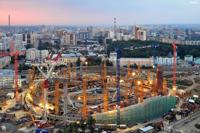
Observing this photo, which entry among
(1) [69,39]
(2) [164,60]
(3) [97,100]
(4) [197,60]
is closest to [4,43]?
(1) [69,39]

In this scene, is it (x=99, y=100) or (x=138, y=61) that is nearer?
(x=99, y=100)

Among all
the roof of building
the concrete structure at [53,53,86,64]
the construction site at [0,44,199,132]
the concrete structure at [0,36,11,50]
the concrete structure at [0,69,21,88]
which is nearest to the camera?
the roof of building

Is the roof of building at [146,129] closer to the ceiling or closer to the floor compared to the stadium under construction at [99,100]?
closer to the floor

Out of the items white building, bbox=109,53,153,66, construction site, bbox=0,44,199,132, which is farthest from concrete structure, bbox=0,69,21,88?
white building, bbox=109,53,153,66

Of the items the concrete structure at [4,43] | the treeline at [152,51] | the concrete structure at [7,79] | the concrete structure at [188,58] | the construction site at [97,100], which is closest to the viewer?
the construction site at [97,100]

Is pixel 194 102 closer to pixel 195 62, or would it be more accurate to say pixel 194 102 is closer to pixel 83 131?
pixel 83 131

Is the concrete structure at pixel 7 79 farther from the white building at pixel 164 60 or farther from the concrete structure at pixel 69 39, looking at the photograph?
the concrete structure at pixel 69 39

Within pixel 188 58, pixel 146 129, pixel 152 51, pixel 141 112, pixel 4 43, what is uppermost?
pixel 4 43

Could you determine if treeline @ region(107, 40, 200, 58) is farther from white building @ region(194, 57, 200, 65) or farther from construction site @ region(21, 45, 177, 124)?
construction site @ region(21, 45, 177, 124)

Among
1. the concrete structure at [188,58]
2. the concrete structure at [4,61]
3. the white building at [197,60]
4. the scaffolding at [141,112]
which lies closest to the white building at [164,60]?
the concrete structure at [188,58]

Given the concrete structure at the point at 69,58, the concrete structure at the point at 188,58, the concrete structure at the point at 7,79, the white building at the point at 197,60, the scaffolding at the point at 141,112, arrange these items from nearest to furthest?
the scaffolding at the point at 141,112
the concrete structure at the point at 7,79
the white building at the point at 197,60
the concrete structure at the point at 69,58
the concrete structure at the point at 188,58

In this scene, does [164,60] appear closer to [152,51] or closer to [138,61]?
[152,51]

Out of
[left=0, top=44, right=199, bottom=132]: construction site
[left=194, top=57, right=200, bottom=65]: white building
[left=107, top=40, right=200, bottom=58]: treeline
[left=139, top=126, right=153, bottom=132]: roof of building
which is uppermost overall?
[left=107, top=40, right=200, bottom=58]: treeline
